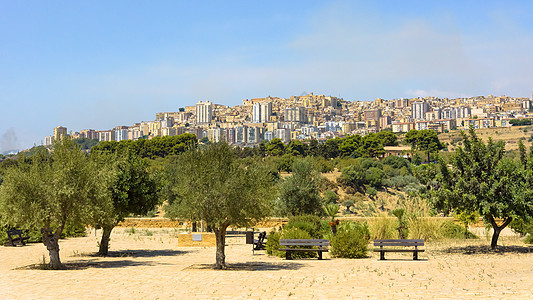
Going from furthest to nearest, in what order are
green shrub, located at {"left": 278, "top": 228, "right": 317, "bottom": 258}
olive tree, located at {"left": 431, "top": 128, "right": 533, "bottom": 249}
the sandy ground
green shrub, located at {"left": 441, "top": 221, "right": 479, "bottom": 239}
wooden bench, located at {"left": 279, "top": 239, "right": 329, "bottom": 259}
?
green shrub, located at {"left": 441, "top": 221, "right": 479, "bottom": 239}
green shrub, located at {"left": 278, "top": 228, "right": 317, "bottom": 258}
olive tree, located at {"left": 431, "top": 128, "right": 533, "bottom": 249}
wooden bench, located at {"left": 279, "top": 239, "right": 329, "bottom": 259}
the sandy ground

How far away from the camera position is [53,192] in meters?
13.3

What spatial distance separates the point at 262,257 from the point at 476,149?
26.0 feet

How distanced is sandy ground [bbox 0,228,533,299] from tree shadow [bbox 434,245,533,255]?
3cm

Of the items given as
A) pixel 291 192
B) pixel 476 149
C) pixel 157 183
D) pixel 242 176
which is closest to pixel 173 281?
pixel 242 176

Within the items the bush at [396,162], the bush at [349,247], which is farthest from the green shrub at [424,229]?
the bush at [396,162]

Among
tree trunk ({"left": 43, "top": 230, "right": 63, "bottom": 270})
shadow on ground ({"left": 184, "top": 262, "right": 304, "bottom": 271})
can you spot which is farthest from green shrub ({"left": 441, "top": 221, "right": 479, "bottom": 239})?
tree trunk ({"left": 43, "top": 230, "right": 63, "bottom": 270})

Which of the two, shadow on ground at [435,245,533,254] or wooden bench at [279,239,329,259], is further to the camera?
shadow on ground at [435,245,533,254]

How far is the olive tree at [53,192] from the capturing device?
13305mm

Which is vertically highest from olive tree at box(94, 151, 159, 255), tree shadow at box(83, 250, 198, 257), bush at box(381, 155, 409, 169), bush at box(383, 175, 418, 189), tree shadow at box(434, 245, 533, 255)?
bush at box(381, 155, 409, 169)

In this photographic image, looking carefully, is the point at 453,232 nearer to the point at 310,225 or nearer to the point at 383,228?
the point at 383,228

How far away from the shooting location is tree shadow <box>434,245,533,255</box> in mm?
17703

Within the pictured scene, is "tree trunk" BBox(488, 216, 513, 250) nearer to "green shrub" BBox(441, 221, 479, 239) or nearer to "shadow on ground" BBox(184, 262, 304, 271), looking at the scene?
"green shrub" BBox(441, 221, 479, 239)

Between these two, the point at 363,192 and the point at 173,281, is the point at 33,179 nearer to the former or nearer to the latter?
the point at 173,281

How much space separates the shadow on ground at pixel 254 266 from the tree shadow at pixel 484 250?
627cm
